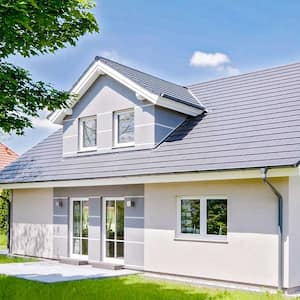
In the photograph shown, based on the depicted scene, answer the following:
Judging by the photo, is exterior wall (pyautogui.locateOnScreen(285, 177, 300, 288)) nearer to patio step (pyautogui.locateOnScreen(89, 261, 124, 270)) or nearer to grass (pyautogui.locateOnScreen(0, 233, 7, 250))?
patio step (pyautogui.locateOnScreen(89, 261, 124, 270))

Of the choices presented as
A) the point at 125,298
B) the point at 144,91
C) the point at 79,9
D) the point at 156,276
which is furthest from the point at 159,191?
the point at 79,9

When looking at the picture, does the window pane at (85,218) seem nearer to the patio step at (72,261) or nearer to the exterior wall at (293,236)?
the patio step at (72,261)

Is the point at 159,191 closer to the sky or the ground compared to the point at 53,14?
closer to the ground

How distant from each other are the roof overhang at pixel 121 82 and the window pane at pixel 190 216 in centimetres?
372

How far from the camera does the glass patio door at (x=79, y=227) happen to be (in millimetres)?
17734

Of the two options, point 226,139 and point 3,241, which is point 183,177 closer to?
point 226,139

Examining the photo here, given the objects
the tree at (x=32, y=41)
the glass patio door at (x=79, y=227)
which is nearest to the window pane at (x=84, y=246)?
the glass patio door at (x=79, y=227)

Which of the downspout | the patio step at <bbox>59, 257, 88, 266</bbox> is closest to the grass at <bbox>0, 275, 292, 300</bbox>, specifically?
the downspout

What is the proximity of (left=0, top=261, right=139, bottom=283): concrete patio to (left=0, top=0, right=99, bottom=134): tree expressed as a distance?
4970mm

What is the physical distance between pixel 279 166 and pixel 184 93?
7.73m

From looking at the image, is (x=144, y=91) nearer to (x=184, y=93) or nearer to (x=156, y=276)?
(x=184, y=93)

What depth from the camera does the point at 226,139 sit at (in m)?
14.3

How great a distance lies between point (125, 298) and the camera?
10.9 m

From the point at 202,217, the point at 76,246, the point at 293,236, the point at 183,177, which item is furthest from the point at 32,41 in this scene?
the point at 76,246
